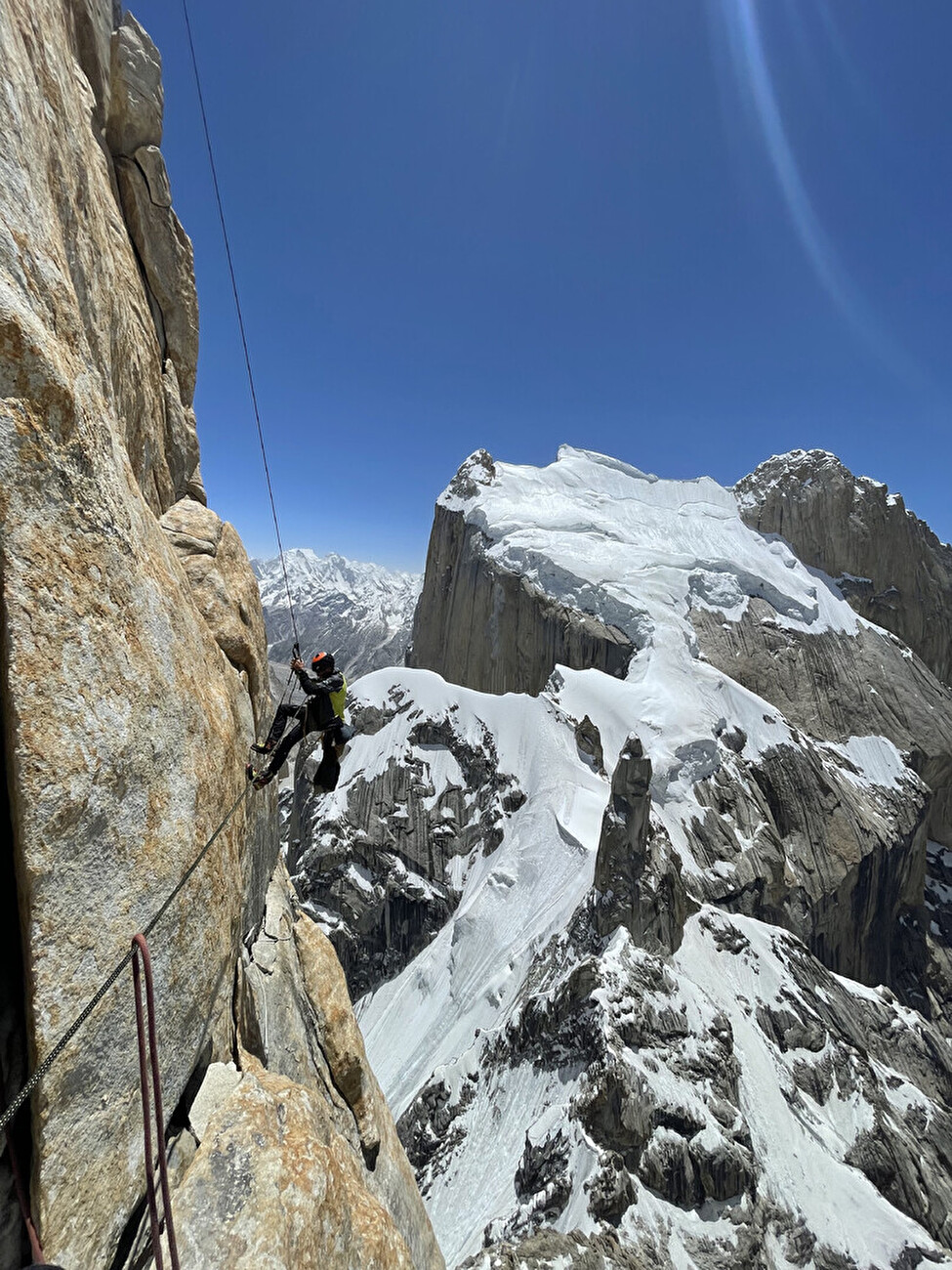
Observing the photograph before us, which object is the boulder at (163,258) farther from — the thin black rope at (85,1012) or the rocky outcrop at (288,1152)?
the rocky outcrop at (288,1152)

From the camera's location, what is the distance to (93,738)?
4219mm

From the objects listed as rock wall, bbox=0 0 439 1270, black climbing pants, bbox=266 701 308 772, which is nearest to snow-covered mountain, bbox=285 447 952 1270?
black climbing pants, bbox=266 701 308 772

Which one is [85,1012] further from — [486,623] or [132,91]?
[486,623]

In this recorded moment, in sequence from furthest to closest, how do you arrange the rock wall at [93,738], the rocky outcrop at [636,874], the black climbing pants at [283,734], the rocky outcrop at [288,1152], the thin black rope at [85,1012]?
1. the rocky outcrop at [636,874]
2. the black climbing pants at [283,734]
3. the rocky outcrop at [288,1152]
4. the rock wall at [93,738]
5. the thin black rope at [85,1012]

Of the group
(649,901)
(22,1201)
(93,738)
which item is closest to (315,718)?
(93,738)

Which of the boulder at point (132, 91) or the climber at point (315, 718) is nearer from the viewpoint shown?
the climber at point (315, 718)

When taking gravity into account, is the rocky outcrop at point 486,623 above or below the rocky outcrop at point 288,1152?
above

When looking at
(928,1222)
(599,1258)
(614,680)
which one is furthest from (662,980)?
(614,680)

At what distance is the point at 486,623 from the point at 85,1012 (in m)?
71.5

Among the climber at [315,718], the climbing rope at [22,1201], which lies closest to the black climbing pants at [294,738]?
the climber at [315,718]

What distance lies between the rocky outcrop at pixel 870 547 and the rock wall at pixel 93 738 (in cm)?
9681

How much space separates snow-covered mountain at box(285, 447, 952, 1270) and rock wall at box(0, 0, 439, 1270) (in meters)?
22.1

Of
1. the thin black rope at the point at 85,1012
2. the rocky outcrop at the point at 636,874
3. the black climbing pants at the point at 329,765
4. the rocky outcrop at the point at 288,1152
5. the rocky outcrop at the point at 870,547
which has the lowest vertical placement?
the rocky outcrop at the point at 288,1152

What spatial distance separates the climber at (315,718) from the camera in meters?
8.59
